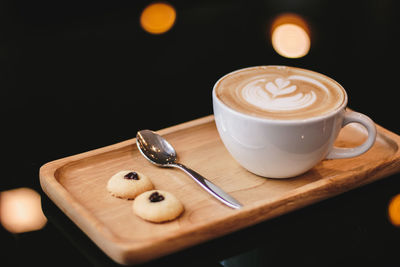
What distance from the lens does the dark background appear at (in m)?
0.93

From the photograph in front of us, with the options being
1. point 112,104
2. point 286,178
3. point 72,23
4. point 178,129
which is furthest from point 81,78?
point 286,178

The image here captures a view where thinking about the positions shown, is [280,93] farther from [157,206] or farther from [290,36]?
[290,36]

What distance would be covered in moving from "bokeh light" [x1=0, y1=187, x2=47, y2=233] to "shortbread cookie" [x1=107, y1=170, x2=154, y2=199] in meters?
0.14

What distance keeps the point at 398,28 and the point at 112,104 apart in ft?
3.64

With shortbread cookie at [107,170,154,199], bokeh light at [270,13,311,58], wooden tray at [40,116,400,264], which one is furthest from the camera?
bokeh light at [270,13,311,58]

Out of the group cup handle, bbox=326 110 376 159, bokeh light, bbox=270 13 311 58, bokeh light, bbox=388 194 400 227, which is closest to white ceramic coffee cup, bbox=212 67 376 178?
cup handle, bbox=326 110 376 159

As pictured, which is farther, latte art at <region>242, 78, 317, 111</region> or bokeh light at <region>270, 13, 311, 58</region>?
bokeh light at <region>270, 13, 311, 58</region>

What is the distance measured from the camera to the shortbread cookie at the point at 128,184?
102cm

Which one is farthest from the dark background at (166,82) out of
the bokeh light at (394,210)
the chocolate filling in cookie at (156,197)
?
the chocolate filling in cookie at (156,197)

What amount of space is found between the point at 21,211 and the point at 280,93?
1.88 ft

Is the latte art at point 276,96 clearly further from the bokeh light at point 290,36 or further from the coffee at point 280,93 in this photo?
the bokeh light at point 290,36

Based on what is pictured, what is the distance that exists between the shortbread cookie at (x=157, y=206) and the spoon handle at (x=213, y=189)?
0.08 meters

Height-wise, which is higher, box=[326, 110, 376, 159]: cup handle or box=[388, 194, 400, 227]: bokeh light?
box=[326, 110, 376, 159]: cup handle

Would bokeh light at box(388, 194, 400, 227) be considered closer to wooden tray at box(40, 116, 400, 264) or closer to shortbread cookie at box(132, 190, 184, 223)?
Result: wooden tray at box(40, 116, 400, 264)
